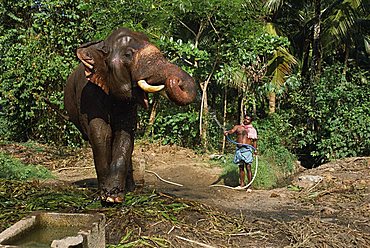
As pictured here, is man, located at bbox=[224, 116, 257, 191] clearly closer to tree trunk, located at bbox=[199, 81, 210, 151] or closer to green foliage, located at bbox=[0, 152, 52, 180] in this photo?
green foliage, located at bbox=[0, 152, 52, 180]

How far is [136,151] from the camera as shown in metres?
13.2

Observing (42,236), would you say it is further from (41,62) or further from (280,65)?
(280,65)

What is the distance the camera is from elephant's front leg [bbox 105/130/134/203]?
5445 mm

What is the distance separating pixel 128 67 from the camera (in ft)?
17.5

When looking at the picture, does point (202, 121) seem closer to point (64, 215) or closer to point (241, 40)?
point (241, 40)

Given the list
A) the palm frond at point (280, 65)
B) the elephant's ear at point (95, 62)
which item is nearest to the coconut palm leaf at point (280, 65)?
the palm frond at point (280, 65)

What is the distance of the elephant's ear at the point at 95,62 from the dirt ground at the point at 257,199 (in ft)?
5.45

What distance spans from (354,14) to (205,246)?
49.9ft

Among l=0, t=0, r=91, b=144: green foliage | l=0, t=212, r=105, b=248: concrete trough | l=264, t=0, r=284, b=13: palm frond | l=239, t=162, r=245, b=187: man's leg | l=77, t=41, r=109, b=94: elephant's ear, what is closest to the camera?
l=0, t=212, r=105, b=248: concrete trough

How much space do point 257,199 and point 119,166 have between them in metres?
3.61

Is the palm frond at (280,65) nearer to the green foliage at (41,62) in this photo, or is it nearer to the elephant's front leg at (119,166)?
the green foliage at (41,62)

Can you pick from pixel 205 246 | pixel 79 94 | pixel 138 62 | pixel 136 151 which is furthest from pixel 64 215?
pixel 136 151

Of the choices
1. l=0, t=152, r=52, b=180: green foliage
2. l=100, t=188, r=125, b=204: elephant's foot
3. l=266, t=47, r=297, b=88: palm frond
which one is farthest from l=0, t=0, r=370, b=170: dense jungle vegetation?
l=100, t=188, r=125, b=204: elephant's foot

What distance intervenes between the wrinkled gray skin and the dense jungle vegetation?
20.6ft
